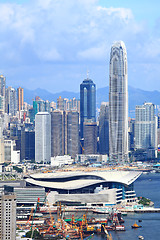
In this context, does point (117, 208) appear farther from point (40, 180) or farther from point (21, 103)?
point (21, 103)

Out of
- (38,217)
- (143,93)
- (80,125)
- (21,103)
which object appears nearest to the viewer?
(38,217)

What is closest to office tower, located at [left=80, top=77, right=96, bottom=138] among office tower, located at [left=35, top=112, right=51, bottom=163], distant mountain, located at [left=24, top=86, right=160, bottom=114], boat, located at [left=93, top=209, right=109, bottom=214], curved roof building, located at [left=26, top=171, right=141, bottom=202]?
office tower, located at [left=35, top=112, right=51, bottom=163]

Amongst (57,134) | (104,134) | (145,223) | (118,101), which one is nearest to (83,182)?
(145,223)

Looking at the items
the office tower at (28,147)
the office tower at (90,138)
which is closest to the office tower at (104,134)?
the office tower at (90,138)

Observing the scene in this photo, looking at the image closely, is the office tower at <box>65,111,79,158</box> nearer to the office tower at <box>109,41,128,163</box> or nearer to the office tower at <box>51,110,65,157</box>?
the office tower at <box>51,110,65,157</box>

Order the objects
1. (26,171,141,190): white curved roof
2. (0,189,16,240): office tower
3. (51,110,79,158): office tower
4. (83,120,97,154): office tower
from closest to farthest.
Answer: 1. (0,189,16,240): office tower
2. (26,171,141,190): white curved roof
3. (51,110,79,158): office tower
4. (83,120,97,154): office tower

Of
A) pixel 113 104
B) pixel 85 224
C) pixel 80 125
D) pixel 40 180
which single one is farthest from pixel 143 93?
pixel 85 224

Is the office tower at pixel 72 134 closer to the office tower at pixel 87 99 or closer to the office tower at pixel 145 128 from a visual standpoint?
the office tower at pixel 87 99
